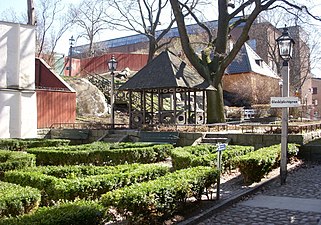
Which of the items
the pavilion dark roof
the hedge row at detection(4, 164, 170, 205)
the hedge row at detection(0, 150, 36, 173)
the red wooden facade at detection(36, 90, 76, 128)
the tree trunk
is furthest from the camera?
the red wooden facade at detection(36, 90, 76, 128)

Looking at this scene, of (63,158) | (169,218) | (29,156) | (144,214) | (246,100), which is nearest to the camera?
(144,214)

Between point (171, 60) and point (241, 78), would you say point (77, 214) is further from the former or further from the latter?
point (241, 78)

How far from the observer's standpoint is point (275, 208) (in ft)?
25.2

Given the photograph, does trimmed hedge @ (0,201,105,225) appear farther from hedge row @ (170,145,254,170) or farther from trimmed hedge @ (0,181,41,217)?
hedge row @ (170,145,254,170)

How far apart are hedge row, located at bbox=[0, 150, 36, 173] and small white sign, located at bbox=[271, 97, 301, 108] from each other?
6.74 m

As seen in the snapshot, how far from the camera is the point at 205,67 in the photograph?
23.3 metres

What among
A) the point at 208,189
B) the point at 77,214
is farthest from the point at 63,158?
the point at 77,214

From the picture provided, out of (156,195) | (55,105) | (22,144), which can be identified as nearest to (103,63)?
(55,105)

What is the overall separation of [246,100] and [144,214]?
35308 millimetres

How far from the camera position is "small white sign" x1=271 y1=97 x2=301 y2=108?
9.97 meters

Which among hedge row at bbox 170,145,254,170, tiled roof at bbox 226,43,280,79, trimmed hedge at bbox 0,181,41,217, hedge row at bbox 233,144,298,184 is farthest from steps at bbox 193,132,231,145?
tiled roof at bbox 226,43,280,79

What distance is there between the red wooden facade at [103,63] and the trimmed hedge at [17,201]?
119ft

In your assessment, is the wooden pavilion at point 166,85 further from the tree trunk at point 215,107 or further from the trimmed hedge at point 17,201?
the trimmed hedge at point 17,201

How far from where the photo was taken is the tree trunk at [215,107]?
22969mm
